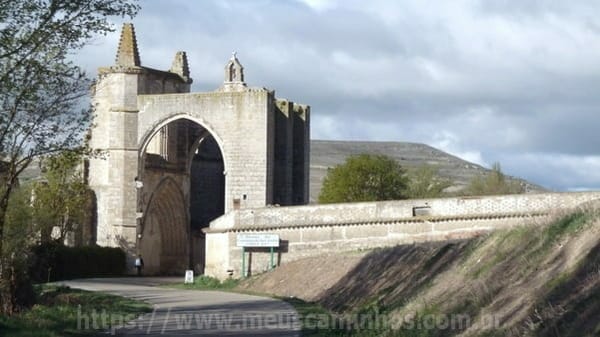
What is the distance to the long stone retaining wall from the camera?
134ft

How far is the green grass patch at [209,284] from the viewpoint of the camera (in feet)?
144

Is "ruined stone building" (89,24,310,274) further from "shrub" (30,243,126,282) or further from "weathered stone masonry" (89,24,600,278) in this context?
"shrub" (30,243,126,282)

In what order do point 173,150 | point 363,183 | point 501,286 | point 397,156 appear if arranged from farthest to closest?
point 397,156 → point 363,183 → point 173,150 → point 501,286

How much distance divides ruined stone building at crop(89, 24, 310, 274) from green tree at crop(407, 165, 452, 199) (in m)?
14.7

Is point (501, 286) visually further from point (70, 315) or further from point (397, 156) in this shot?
point (397, 156)

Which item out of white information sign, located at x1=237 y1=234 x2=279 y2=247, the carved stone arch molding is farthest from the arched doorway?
white information sign, located at x1=237 y1=234 x2=279 y2=247

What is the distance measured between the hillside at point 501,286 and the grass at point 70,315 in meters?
4.78

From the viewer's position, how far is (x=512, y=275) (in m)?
14.7

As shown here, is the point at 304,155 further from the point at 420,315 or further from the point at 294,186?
the point at 420,315

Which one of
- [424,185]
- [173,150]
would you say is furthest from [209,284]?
[424,185]

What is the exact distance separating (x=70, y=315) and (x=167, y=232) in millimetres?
37712

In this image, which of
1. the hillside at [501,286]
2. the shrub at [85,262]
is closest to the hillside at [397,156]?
the shrub at [85,262]

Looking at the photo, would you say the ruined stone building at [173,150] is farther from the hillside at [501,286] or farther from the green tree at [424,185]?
the hillside at [501,286]

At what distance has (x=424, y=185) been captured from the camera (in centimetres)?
7362
